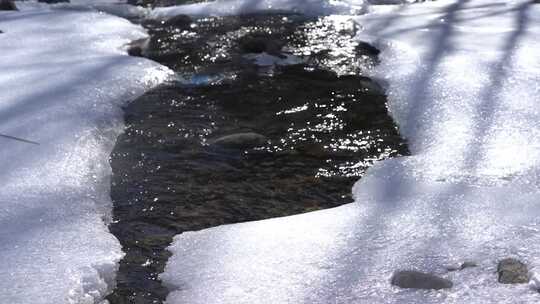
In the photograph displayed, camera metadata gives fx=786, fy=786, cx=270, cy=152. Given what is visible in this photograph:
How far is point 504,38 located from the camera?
6238mm

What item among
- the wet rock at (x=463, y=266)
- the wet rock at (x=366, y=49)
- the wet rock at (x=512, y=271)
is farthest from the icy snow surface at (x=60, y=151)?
the wet rock at (x=366, y=49)

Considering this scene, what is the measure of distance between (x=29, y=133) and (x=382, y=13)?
13.6 ft

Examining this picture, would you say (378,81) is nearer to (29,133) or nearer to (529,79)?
(529,79)

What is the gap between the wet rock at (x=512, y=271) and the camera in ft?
9.61

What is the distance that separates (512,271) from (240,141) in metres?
2.16

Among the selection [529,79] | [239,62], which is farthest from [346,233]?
[239,62]

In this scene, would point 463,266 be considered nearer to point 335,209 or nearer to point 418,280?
point 418,280

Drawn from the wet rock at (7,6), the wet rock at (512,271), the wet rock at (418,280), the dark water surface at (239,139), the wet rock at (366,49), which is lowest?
the dark water surface at (239,139)

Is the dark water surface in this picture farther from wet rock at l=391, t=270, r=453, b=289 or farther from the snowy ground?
wet rock at l=391, t=270, r=453, b=289

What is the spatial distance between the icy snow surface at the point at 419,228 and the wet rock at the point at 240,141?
0.89 meters

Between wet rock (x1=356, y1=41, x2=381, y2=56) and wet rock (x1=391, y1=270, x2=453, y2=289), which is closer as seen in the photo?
wet rock (x1=391, y1=270, x2=453, y2=289)

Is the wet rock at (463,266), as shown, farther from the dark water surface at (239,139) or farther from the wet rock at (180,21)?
the wet rock at (180,21)

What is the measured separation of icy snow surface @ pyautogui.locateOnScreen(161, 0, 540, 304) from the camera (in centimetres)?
301

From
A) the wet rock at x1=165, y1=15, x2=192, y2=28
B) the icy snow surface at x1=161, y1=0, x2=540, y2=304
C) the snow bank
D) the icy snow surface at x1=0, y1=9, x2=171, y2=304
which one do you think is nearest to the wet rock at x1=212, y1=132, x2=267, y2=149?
the icy snow surface at x1=0, y1=9, x2=171, y2=304
